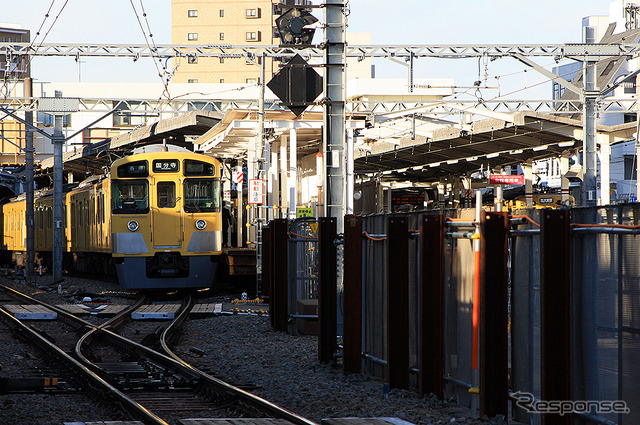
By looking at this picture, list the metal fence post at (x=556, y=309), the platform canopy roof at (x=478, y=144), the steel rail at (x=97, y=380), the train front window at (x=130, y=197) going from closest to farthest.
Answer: the metal fence post at (x=556, y=309) → the steel rail at (x=97, y=380) → the train front window at (x=130, y=197) → the platform canopy roof at (x=478, y=144)

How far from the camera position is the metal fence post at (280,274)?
1273 centimetres

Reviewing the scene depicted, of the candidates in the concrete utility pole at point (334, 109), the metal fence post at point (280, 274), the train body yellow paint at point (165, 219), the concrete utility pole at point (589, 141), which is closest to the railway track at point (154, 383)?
the metal fence post at point (280, 274)

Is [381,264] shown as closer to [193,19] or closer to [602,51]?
[602,51]

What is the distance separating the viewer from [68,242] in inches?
A: 1160

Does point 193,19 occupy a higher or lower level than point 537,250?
higher

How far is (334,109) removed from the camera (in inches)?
424

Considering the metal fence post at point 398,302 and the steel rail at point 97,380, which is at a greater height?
the metal fence post at point 398,302

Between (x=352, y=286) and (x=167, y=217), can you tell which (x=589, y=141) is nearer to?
(x=167, y=217)

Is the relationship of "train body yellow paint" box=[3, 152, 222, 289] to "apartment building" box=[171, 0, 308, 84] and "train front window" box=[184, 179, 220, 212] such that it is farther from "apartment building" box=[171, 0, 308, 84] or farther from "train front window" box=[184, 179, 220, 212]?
"apartment building" box=[171, 0, 308, 84]

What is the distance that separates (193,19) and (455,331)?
255ft

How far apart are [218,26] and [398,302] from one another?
76.4m

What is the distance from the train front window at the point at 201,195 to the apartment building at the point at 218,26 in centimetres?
6184

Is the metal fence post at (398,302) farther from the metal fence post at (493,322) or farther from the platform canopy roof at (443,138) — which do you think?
the platform canopy roof at (443,138)

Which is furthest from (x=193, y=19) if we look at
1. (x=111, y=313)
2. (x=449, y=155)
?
(x=111, y=313)
